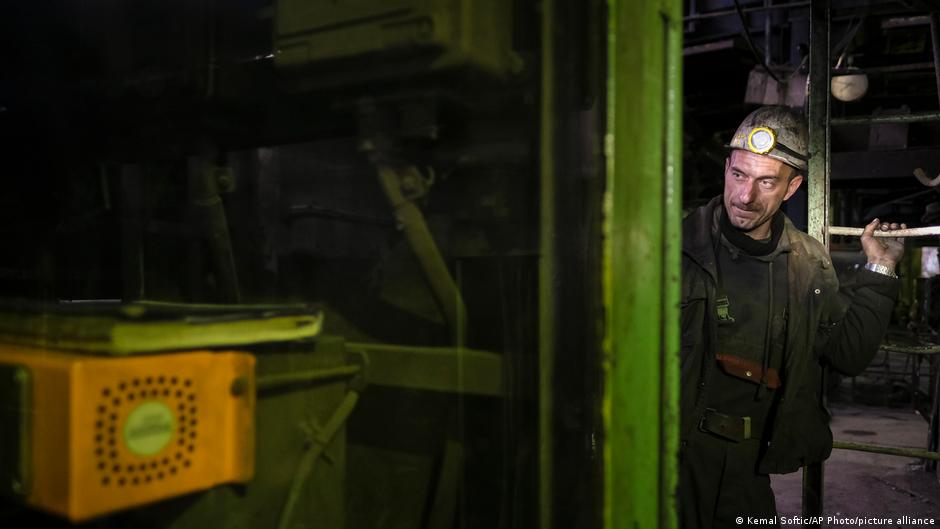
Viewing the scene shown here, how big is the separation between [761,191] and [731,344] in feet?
2.12

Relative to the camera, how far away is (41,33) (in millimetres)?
2104

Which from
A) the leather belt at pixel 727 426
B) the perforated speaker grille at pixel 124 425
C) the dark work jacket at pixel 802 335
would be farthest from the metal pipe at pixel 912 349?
the perforated speaker grille at pixel 124 425

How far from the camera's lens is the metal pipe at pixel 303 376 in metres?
1.54

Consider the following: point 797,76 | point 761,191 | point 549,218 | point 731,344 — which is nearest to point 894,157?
point 797,76

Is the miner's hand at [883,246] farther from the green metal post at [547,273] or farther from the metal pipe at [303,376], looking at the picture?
the metal pipe at [303,376]

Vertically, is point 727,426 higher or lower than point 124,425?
lower

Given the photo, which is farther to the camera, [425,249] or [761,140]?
[761,140]

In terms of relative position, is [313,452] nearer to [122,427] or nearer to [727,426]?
[122,427]

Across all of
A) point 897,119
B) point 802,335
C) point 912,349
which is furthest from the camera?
point 897,119

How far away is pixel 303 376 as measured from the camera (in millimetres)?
1676

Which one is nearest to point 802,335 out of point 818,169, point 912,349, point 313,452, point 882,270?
point 882,270

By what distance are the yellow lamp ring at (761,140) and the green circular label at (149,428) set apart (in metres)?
2.41

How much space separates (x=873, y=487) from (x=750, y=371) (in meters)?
2.64

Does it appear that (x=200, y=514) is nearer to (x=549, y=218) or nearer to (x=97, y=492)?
(x=97, y=492)
